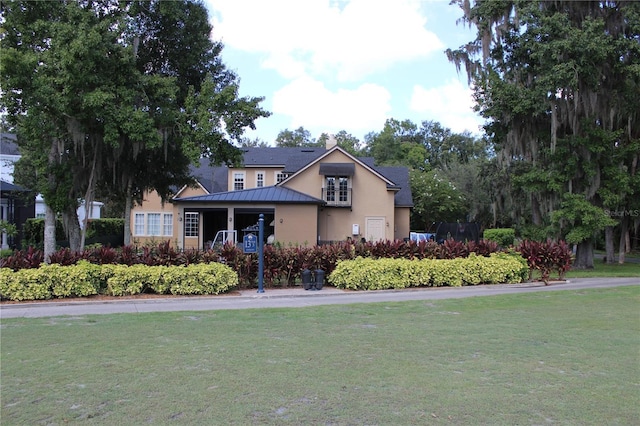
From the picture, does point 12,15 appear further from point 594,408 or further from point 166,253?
point 594,408

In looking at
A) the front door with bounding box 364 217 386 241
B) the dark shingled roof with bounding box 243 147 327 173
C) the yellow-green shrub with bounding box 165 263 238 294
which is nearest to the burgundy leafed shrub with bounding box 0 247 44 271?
the yellow-green shrub with bounding box 165 263 238 294

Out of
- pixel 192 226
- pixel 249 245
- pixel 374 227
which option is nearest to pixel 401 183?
pixel 374 227

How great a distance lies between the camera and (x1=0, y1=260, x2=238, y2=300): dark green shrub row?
39.5 feet

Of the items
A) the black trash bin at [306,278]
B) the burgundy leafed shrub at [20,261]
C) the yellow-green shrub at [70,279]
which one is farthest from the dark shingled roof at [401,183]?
the burgundy leafed shrub at [20,261]

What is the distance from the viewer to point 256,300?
41.4ft

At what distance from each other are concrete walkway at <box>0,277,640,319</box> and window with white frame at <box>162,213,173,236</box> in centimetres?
2423

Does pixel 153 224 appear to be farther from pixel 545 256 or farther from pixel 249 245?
pixel 545 256

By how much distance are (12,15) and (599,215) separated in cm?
2232

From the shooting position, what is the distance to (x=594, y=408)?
4.57m

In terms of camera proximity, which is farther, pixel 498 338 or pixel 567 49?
pixel 567 49

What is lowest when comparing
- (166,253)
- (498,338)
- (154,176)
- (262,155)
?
(498,338)

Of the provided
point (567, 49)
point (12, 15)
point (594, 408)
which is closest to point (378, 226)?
point (567, 49)

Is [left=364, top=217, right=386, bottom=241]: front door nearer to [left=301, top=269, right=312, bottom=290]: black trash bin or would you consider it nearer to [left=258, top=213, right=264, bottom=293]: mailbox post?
[left=301, top=269, right=312, bottom=290]: black trash bin

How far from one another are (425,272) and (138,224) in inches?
1075
